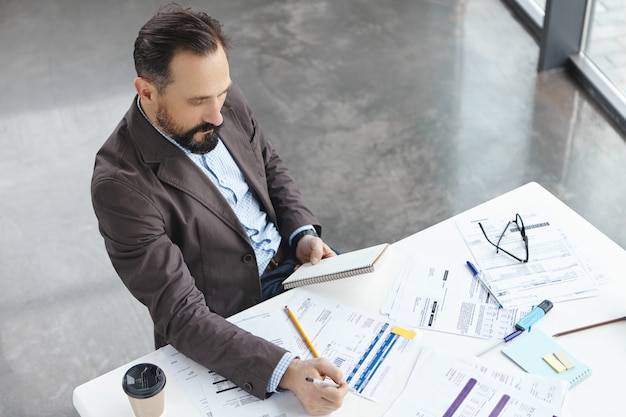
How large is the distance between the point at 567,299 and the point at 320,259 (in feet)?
2.33

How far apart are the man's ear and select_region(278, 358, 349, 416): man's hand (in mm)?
759

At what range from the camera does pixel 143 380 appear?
1769mm

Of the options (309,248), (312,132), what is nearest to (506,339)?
(309,248)

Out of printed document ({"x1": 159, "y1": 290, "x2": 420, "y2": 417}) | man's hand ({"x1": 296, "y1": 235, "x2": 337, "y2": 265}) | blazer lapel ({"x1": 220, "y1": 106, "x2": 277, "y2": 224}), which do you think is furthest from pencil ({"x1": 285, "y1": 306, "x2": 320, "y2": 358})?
blazer lapel ({"x1": 220, "y1": 106, "x2": 277, "y2": 224})

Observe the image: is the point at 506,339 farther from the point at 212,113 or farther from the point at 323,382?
the point at 212,113

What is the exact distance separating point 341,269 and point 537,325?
51cm

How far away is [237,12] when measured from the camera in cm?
523

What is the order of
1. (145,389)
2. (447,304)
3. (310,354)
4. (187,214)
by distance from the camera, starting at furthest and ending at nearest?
(187,214) → (447,304) → (310,354) → (145,389)

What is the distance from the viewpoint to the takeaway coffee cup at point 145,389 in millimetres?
1739

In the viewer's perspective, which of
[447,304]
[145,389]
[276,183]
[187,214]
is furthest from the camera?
[276,183]

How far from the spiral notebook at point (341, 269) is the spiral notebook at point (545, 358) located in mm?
418

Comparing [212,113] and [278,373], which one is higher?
[212,113]

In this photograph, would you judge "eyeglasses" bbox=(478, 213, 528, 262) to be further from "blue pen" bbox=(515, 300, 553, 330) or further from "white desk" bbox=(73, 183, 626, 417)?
"blue pen" bbox=(515, 300, 553, 330)

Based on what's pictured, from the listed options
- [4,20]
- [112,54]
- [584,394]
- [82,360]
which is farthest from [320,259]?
[4,20]
